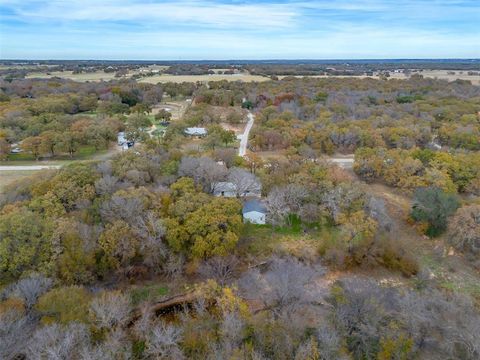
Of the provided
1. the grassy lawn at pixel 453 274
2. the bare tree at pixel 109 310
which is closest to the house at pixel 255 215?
the grassy lawn at pixel 453 274

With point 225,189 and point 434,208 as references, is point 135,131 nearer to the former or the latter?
point 225,189

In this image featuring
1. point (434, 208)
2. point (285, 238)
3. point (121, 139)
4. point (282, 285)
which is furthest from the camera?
point (121, 139)

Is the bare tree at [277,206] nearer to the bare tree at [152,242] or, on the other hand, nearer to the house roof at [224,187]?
the house roof at [224,187]

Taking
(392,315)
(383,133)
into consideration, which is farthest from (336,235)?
(383,133)

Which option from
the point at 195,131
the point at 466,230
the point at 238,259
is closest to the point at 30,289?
the point at 238,259

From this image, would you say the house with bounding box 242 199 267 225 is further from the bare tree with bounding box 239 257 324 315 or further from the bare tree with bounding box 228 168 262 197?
the bare tree with bounding box 239 257 324 315

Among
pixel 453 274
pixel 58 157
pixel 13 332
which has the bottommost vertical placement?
pixel 453 274

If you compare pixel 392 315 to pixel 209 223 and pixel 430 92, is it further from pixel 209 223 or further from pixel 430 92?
pixel 430 92
